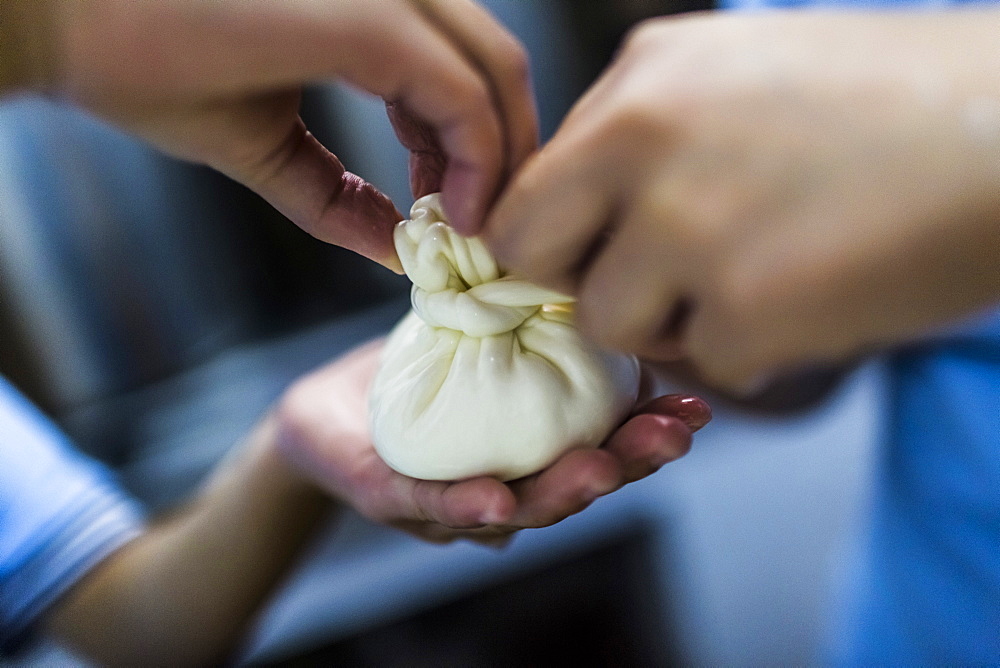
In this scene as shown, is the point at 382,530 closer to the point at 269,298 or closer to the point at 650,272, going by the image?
the point at 269,298

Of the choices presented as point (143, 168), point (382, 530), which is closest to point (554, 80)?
point (143, 168)

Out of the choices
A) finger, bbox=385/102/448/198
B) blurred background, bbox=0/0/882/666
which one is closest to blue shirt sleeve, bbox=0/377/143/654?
blurred background, bbox=0/0/882/666

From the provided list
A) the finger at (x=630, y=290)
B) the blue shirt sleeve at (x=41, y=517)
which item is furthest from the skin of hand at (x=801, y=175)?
the blue shirt sleeve at (x=41, y=517)

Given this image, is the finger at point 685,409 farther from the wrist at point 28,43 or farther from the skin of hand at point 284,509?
the wrist at point 28,43

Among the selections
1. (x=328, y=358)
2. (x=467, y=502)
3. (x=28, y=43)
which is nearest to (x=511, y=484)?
(x=467, y=502)

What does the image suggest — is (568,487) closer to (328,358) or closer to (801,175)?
(801,175)

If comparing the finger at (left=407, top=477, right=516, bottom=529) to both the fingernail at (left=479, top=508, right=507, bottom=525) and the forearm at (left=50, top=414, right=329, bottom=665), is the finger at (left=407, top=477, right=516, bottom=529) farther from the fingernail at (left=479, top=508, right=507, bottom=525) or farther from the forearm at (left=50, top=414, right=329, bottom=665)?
the forearm at (left=50, top=414, right=329, bottom=665)
